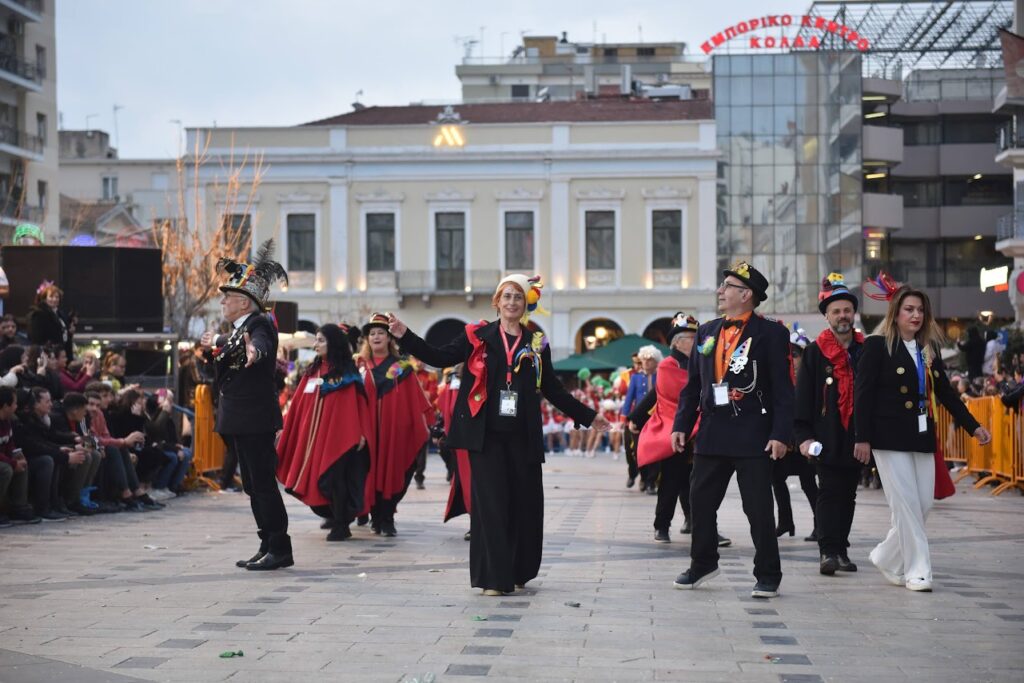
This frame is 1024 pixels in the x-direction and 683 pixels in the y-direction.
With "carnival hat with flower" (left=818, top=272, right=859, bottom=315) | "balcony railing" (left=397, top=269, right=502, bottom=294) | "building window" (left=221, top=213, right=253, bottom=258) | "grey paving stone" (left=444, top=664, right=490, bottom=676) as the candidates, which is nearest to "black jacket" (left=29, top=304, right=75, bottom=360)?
"carnival hat with flower" (left=818, top=272, right=859, bottom=315)

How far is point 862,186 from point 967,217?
6782 mm

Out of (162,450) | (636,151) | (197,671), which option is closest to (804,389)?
(197,671)

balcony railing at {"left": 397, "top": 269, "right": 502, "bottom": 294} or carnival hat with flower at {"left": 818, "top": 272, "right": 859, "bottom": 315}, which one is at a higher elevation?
balcony railing at {"left": 397, "top": 269, "right": 502, "bottom": 294}

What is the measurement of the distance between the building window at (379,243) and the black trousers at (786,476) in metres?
43.2

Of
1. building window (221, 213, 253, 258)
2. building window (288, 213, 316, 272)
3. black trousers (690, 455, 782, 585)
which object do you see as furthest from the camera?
building window (288, 213, 316, 272)

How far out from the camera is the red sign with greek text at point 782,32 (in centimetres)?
5691

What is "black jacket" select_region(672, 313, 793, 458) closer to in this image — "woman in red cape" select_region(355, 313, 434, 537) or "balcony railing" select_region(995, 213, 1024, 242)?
"woman in red cape" select_region(355, 313, 434, 537)

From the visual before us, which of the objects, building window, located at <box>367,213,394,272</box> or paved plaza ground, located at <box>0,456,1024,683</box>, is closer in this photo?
paved plaza ground, located at <box>0,456,1024,683</box>

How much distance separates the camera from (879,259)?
207ft

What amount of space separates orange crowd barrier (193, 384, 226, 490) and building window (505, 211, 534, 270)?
116 feet

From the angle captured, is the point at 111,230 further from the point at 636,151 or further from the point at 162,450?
the point at 162,450

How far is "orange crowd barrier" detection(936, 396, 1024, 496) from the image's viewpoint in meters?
19.5

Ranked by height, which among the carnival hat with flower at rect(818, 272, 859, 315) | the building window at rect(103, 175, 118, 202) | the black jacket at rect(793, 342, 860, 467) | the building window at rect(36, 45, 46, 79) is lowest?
the black jacket at rect(793, 342, 860, 467)

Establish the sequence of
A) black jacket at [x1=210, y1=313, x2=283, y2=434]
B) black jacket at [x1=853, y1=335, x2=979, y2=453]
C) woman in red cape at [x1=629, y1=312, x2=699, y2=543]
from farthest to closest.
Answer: woman in red cape at [x1=629, y1=312, x2=699, y2=543] → black jacket at [x1=210, y1=313, x2=283, y2=434] → black jacket at [x1=853, y1=335, x2=979, y2=453]
